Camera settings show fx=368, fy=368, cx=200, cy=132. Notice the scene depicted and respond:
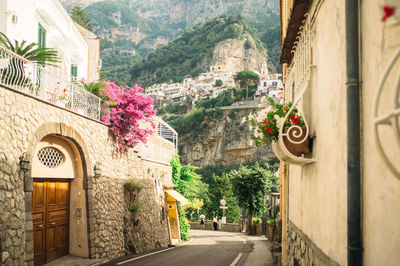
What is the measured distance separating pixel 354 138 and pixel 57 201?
1047 centimetres

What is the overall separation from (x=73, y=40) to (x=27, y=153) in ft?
Result: 39.9

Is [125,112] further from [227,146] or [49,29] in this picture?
[227,146]

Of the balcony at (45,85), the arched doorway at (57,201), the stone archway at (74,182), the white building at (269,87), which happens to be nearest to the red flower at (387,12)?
the balcony at (45,85)

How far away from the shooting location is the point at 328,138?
4.00 metres

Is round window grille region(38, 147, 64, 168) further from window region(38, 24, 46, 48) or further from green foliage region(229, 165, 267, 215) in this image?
green foliage region(229, 165, 267, 215)

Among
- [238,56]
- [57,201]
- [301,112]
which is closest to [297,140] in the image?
[301,112]

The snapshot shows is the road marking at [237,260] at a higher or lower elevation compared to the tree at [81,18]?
lower

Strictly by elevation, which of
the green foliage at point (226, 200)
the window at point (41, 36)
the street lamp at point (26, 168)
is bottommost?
the green foliage at point (226, 200)

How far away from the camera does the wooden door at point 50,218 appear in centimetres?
1035

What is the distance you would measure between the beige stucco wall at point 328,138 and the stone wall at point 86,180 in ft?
20.8

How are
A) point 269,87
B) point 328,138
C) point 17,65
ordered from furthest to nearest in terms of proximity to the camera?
point 269,87 → point 17,65 → point 328,138

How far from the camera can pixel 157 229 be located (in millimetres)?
18453

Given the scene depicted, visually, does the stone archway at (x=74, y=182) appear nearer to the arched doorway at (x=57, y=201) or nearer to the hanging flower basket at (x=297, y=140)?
the arched doorway at (x=57, y=201)

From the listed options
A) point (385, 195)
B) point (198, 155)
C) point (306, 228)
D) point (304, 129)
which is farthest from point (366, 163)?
point (198, 155)
